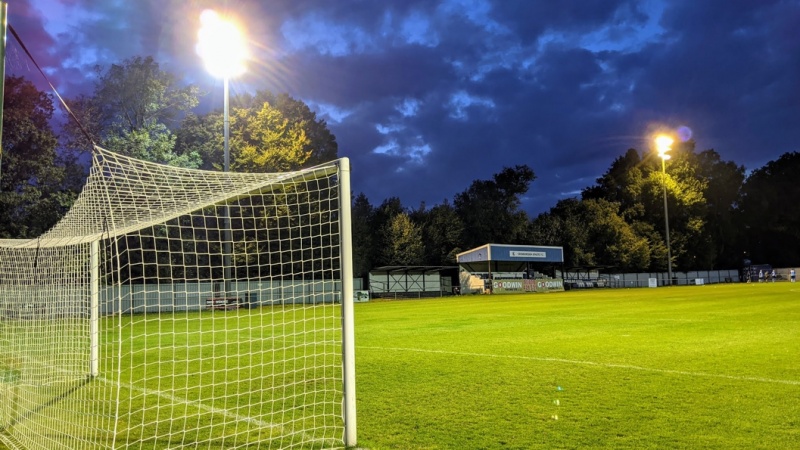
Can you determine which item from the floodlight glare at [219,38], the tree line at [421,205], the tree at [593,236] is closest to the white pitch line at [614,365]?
the tree line at [421,205]

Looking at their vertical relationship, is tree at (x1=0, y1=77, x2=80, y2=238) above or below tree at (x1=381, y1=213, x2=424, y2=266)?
above

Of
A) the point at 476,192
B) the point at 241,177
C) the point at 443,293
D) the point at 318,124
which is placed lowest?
the point at 443,293

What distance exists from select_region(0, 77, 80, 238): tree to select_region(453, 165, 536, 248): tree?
116ft

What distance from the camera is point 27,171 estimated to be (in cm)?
2877

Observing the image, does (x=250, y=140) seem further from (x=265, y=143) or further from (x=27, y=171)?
(x=27, y=171)

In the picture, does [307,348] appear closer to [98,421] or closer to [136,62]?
[98,421]

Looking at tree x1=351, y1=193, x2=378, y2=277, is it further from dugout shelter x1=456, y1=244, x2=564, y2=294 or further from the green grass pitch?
the green grass pitch

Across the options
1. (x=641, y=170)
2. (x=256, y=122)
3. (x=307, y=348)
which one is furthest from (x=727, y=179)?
(x=307, y=348)

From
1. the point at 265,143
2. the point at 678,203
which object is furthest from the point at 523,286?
the point at 678,203

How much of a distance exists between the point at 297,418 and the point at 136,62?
34647mm

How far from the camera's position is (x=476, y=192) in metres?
60.7

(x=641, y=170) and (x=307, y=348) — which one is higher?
(x=641, y=170)

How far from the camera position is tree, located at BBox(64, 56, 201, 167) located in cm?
3325

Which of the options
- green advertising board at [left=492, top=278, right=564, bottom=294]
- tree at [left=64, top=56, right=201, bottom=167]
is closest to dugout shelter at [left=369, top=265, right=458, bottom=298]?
green advertising board at [left=492, top=278, right=564, bottom=294]
